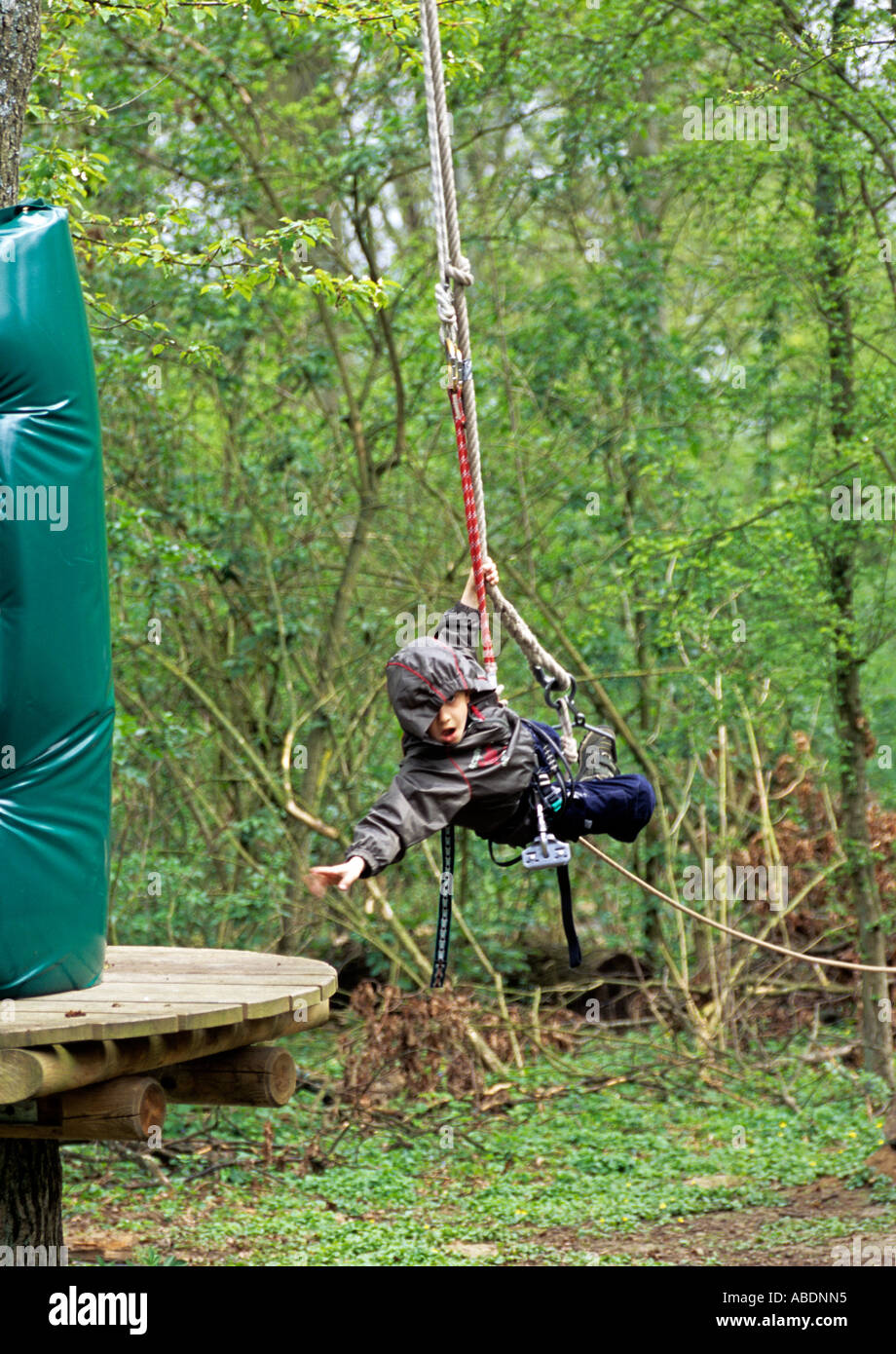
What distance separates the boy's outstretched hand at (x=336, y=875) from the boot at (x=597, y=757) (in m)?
1.11

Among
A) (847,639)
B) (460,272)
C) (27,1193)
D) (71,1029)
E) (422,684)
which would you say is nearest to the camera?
(71,1029)

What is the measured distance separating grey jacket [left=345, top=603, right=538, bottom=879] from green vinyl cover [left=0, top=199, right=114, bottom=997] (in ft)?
2.32

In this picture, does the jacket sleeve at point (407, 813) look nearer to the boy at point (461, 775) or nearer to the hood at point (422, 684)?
the boy at point (461, 775)

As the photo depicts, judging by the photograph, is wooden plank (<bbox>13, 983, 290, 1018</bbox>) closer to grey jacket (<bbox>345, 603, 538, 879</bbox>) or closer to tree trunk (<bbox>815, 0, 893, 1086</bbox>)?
grey jacket (<bbox>345, 603, 538, 879</bbox>)

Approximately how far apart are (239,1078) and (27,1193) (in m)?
0.82

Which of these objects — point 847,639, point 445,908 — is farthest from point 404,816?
point 847,639

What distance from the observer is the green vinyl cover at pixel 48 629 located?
334 centimetres

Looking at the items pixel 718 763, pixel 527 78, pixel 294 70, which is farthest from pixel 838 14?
pixel 718 763

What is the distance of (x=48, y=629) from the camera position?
3381 millimetres

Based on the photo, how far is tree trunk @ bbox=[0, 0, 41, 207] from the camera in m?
4.17

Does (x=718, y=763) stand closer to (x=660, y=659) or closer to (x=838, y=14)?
(x=660, y=659)

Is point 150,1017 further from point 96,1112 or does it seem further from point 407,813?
point 407,813

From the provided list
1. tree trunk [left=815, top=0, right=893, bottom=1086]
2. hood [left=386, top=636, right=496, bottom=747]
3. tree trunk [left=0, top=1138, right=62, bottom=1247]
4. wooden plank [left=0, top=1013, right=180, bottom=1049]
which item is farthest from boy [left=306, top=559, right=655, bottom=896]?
tree trunk [left=815, top=0, right=893, bottom=1086]
